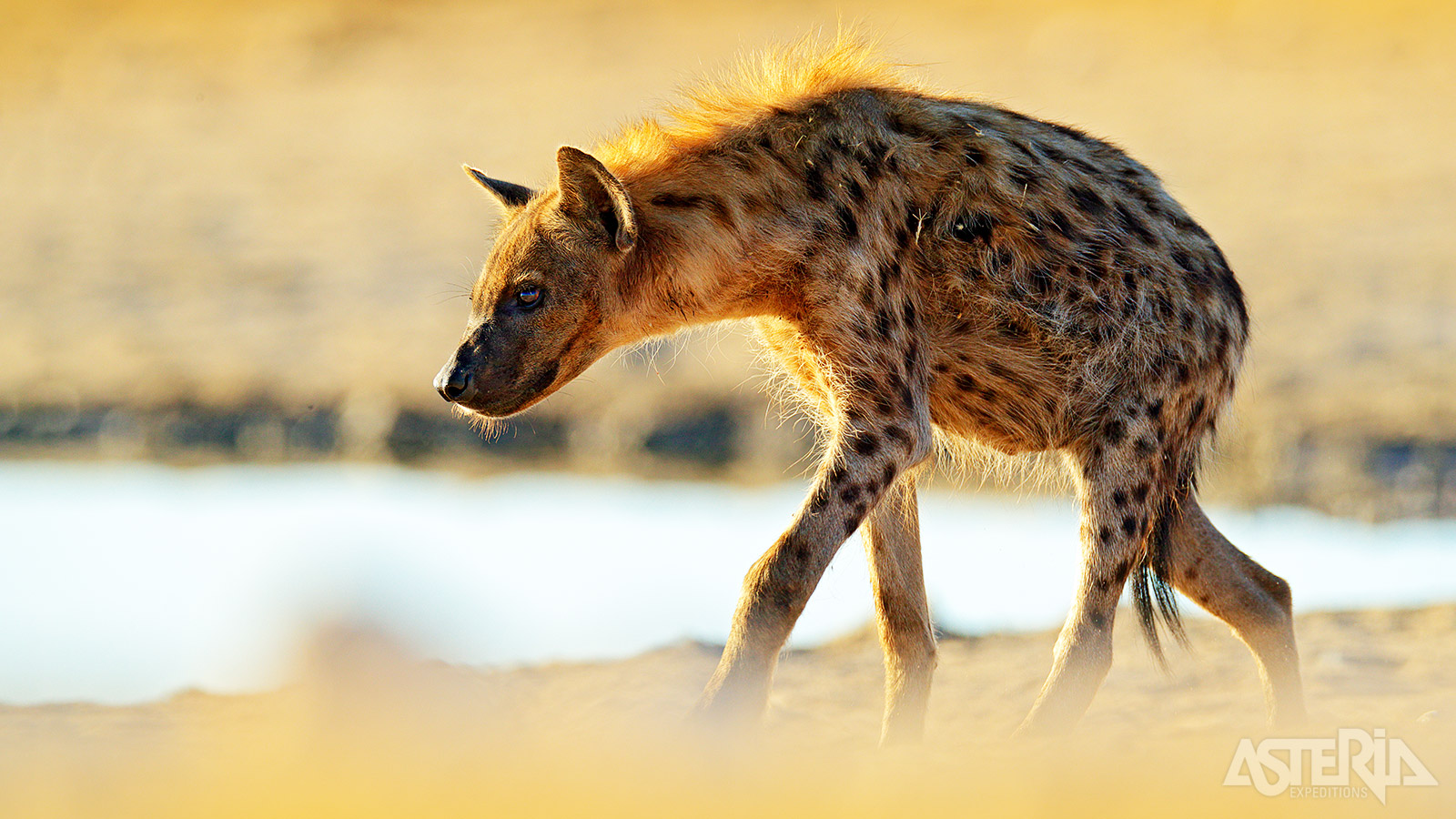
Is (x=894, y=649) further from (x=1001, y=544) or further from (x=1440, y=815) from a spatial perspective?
(x=1001, y=544)

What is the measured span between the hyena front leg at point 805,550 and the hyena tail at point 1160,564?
0.80 meters

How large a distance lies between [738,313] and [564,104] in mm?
11268

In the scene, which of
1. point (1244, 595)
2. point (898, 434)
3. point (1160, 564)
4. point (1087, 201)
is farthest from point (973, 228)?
point (1244, 595)

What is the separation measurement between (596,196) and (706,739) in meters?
1.28

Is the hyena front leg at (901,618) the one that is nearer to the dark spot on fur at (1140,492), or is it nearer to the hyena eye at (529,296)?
the dark spot on fur at (1140,492)

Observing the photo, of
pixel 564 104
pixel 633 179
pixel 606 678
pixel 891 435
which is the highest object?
pixel 564 104

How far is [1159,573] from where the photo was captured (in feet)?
14.9

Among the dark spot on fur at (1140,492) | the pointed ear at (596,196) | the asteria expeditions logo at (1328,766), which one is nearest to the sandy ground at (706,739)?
the asteria expeditions logo at (1328,766)

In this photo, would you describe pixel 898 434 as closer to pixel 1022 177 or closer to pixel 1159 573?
pixel 1022 177

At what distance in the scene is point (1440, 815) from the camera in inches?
123

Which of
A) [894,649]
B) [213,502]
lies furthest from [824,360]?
[213,502]

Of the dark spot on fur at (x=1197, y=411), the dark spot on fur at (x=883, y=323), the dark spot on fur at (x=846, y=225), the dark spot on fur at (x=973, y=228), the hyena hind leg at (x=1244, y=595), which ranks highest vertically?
the dark spot on fur at (x=973, y=228)

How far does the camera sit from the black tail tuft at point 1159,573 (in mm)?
4430

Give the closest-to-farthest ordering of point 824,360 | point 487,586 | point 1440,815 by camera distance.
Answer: point 1440,815 → point 824,360 → point 487,586
